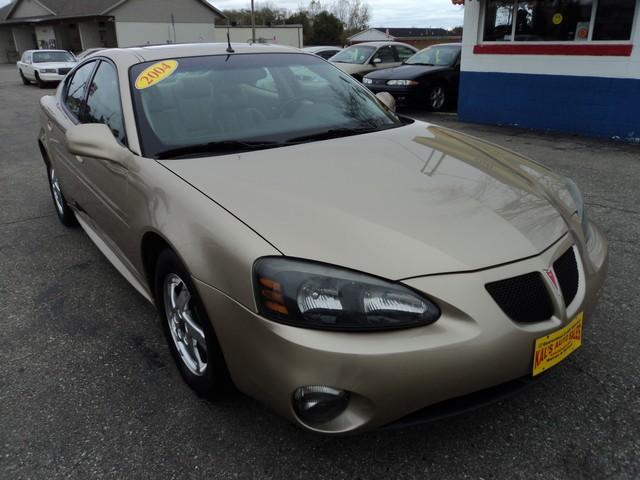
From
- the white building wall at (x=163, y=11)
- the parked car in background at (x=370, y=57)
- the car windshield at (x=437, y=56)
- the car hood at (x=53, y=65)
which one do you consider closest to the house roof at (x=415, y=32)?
the white building wall at (x=163, y=11)

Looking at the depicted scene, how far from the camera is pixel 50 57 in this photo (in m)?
21.5

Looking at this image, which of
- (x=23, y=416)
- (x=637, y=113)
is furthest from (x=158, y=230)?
(x=637, y=113)

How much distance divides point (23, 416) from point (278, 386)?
4.39 ft

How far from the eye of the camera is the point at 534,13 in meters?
8.98

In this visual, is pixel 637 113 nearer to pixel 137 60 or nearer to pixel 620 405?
pixel 620 405

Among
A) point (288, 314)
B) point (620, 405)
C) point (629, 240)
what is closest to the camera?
point (288, 314)

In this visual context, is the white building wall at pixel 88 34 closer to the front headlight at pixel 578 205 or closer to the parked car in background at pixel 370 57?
the parked car in background at pixel 370 57

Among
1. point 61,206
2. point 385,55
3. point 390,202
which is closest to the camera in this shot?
point 390,202

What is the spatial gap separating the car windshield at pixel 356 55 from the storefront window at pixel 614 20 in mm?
6604

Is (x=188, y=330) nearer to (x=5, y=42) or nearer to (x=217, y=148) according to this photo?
(x=217, y=148)

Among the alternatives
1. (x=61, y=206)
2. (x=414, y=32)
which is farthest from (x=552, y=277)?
(x=414, y=32)

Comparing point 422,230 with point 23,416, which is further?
point 23,416

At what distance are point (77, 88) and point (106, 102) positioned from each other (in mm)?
995

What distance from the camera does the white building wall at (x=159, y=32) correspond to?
124ft
